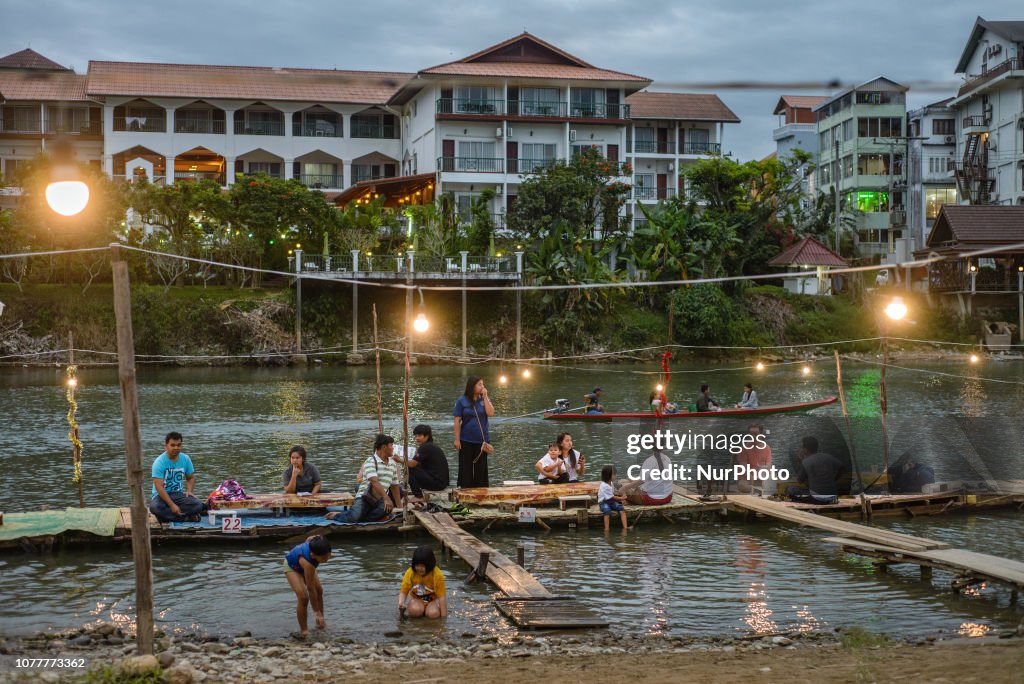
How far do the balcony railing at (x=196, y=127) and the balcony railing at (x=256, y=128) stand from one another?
4.80ft

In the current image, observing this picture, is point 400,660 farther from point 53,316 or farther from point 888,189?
Answer: point 888,189

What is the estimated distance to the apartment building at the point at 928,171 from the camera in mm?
72438

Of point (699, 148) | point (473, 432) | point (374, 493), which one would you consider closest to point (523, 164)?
point (699, 148)

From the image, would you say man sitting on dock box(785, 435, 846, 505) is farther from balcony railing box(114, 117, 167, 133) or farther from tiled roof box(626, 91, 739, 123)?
balcony railing box(114, 117, 167, 133)

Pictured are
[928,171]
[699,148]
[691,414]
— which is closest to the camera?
[691,414]

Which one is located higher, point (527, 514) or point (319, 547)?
point (319, 547)

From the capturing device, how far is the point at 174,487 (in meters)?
16.3

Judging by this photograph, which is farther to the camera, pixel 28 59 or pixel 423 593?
pixel 28 59

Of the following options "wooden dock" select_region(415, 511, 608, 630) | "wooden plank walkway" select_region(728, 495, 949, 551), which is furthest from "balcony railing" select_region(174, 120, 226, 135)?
"wooden dock" select_region(415, 511, 608, 630)

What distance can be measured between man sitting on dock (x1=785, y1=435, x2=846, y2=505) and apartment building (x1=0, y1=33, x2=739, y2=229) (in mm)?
43349

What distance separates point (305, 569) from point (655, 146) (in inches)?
2606

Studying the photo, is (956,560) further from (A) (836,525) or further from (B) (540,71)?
(B) (540,71)

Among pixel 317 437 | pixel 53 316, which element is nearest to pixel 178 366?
pixel 53 316

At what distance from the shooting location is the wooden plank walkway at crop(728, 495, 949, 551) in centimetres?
1495
